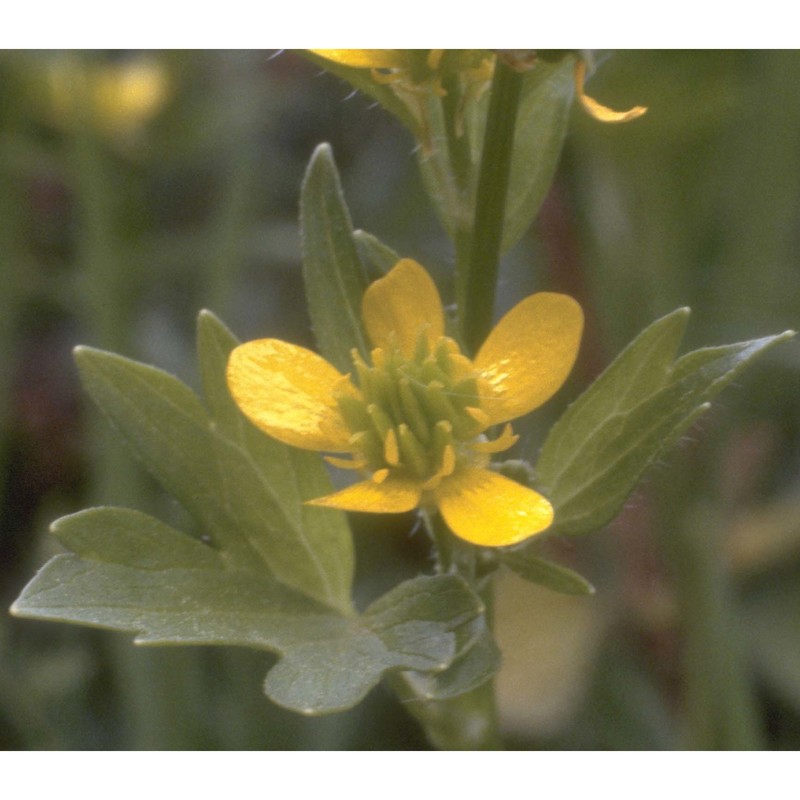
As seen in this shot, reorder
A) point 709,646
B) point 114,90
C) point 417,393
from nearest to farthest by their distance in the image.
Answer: point 417,393 → point 709,646 → point 114,90

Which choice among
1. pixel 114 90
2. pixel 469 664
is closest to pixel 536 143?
pixel 469 664

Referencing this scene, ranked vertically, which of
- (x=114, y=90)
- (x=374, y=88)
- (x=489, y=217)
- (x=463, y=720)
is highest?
(x=374, y=88)

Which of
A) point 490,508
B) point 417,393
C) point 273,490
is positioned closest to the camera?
point 490,508

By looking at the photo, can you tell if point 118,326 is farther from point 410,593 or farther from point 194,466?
point 410,593

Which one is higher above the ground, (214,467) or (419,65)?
(419,65)

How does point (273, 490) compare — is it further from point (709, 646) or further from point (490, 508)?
point (709, 646)

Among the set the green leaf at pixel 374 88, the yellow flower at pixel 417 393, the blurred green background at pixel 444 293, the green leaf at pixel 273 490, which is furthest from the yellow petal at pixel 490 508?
the blurred green background at pixel 444 293

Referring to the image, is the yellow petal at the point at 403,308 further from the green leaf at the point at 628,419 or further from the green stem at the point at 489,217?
the green leaf at the point at 628,419
